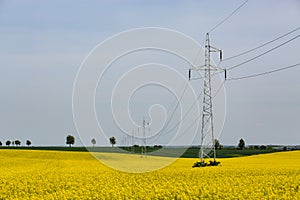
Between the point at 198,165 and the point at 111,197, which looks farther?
the point at 198,165

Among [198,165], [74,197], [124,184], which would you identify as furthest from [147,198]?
[198,165]

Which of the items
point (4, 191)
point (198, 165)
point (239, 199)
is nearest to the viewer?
point (239, 199)

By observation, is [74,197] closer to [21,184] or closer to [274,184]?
[21,184]

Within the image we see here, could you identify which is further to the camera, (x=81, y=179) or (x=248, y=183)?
(x=81, y=179)

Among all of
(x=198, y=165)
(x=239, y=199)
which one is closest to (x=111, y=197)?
(x=239, y=199)

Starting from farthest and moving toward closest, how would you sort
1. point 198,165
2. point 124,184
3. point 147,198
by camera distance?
point 198,165 < point 124,184 < point 147,198

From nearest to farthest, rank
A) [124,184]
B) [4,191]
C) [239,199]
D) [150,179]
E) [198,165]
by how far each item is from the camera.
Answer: [239,199]
[4,191]
[124,184]
[150,179]
[198,165]

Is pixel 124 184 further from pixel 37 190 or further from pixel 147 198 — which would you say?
pixel 147 198

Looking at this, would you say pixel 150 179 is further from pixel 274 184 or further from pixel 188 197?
pixel 188 197

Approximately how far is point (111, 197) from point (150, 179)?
29.7 feet

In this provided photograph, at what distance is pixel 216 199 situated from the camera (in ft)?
63.2

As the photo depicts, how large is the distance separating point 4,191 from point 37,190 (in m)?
1.60

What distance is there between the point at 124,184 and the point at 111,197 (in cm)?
530

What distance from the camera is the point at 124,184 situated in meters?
25.5
